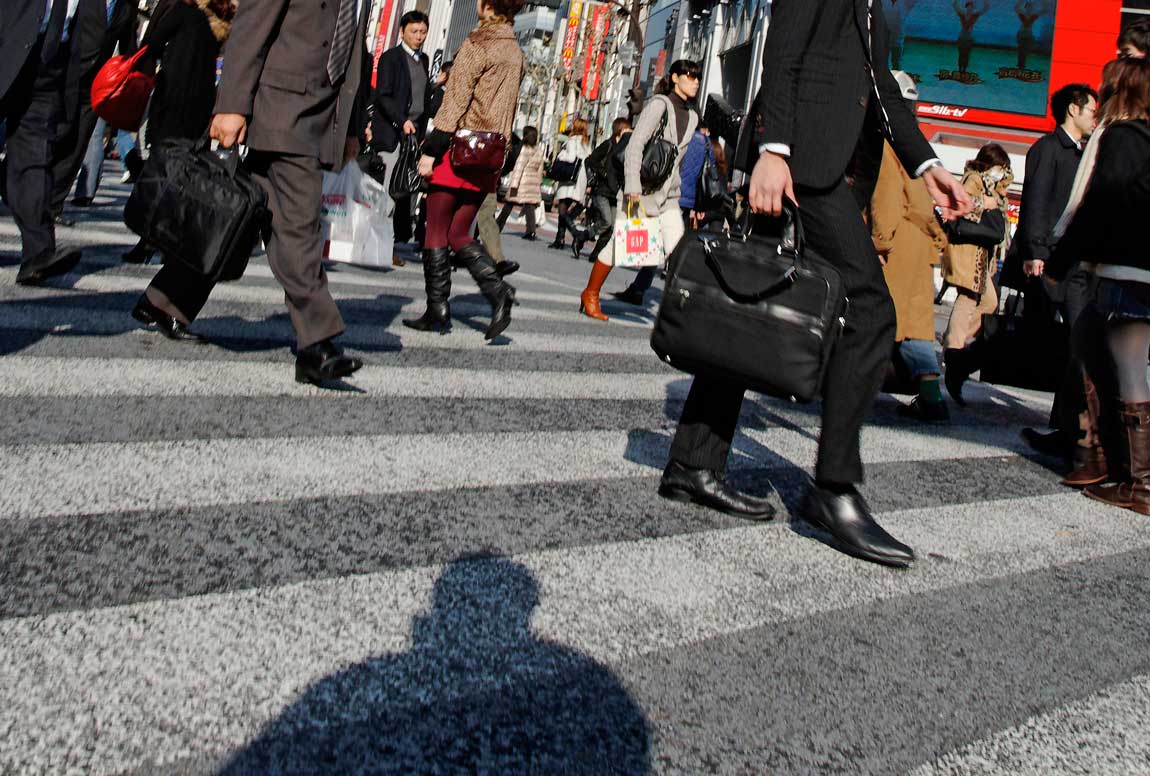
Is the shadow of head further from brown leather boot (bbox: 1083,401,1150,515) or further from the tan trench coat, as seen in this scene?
the tan trench coat

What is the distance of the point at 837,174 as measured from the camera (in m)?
2.93

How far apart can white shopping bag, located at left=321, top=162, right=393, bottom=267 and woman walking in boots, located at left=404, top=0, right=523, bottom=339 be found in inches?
24.4

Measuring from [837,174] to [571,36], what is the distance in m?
54.6

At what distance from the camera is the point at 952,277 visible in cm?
717

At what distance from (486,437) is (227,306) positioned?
8.57 feet

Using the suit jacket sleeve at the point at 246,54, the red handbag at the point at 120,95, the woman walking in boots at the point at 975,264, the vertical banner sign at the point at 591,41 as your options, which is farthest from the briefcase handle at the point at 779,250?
the vertical banner sign at the point at 591,41

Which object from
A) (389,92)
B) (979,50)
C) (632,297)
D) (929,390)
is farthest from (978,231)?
(979,50)

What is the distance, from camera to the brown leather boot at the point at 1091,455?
4.60 metres

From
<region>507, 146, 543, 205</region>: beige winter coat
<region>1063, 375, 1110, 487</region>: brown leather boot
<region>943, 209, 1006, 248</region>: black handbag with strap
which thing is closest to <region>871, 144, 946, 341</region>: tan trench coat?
<region>943, 209, 1006, 248</region>: black handbag with strap

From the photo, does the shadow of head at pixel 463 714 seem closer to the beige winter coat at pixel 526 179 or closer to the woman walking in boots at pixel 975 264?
the woman walking in boots at pixel 975 264

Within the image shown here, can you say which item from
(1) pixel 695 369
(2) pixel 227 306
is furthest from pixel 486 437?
(2) pixel 227 306

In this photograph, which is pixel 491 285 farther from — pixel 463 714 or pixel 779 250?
pixel 463 714

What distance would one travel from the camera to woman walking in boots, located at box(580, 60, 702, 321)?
741cm

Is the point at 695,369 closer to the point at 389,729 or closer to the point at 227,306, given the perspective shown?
the point at 389,729
